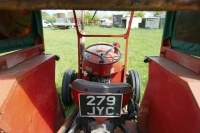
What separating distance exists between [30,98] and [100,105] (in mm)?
656

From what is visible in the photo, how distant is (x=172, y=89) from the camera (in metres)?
1.59

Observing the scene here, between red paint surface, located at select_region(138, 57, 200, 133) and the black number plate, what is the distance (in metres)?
0.41

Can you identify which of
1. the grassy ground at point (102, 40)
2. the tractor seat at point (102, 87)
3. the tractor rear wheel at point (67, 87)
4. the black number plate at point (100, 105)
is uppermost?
the tractor seat at point (102, 87)

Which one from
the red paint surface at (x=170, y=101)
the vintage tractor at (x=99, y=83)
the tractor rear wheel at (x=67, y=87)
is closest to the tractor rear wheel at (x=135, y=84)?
the vintage tractor at (x=99, y=83)

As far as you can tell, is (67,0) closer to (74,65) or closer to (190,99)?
(190,99)

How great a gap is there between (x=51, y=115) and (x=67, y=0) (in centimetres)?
161

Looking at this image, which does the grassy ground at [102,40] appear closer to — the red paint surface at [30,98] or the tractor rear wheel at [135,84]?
the tractor rear wheel at [135,84]

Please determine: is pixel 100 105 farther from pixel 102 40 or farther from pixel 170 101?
pixel 102 40

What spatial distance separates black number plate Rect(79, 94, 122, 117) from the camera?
5.98 ft

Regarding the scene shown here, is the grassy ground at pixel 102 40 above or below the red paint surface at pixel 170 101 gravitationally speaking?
below

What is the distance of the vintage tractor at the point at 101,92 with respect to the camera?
6.05ft

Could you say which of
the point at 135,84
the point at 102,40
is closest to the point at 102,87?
the point at 135,84

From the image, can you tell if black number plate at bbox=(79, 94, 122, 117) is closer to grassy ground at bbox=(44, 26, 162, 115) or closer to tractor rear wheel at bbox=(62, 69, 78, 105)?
tractor rear wheel at bbox=(62, 69, 78, 105)

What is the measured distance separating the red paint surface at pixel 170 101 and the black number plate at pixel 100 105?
0.41 meters
